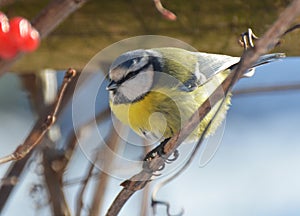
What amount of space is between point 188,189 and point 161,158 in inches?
23.5

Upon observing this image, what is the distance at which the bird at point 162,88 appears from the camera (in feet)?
2.93

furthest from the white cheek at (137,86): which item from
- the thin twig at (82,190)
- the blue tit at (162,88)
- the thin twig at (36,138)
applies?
the thin twig at (36,138)

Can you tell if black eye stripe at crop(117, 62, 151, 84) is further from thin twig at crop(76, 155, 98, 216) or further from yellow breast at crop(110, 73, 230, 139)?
thin twig at crop(76, 155, 98, 216)

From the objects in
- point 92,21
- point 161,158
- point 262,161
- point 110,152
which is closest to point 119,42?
point 92,21

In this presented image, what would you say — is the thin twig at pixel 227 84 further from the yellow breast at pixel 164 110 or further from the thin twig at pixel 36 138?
the yellow breast at pixel 164 110

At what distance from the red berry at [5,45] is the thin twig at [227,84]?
0.15 metres

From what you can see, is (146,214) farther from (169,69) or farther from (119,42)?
(119,42)

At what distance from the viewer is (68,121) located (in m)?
1.21

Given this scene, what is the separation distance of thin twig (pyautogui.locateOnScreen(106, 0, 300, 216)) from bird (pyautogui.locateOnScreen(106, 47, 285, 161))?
0.72ft

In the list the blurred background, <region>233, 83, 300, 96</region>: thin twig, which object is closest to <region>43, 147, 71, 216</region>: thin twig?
the blurred background

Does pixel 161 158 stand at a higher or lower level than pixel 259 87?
lower

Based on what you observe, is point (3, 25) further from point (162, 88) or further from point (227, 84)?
point (162, 88)

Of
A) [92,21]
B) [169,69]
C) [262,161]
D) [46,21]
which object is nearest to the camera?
[46,21]

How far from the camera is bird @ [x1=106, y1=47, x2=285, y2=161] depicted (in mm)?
894
